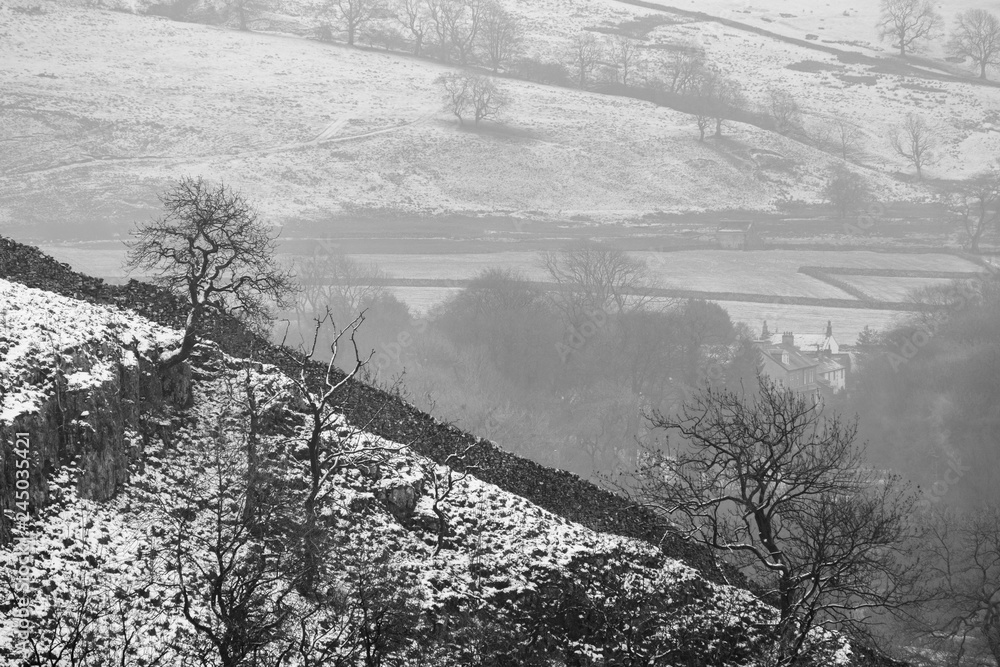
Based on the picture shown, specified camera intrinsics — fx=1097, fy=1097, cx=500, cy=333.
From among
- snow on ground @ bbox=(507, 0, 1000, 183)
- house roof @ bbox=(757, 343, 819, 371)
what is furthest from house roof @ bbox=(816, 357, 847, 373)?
snow on ground @ bbox=(507, 0, 1000, 183)

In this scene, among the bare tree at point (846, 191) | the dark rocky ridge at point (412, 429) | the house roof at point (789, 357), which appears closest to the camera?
the dark rocky ridge at point (412, 429)

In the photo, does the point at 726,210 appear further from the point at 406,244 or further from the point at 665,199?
the point at 406,244

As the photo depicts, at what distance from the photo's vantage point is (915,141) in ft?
508

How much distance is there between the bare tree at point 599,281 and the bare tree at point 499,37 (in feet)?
165

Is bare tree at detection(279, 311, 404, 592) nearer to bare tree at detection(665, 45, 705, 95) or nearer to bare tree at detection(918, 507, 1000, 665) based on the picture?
bare tree at detection(918, 507, 1000, 665)

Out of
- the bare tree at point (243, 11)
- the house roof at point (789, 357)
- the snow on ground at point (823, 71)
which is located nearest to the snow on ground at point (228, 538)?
the house roof at point (789, 357)

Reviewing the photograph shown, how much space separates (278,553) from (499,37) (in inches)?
6013

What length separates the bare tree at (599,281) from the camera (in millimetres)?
111438

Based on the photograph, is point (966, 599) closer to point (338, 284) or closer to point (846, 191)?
point (338, 284)

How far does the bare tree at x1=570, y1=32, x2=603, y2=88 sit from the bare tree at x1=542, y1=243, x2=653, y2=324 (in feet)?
150

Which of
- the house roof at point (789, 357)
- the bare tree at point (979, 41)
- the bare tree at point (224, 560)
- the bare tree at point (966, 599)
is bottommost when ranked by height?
the house roof at point (789, 357)

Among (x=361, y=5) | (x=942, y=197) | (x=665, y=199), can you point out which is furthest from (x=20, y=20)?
(x=942, y=197)

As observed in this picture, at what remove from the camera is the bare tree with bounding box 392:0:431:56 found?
165m

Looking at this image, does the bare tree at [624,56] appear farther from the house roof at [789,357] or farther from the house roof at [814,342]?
the house roof at [789,357]
